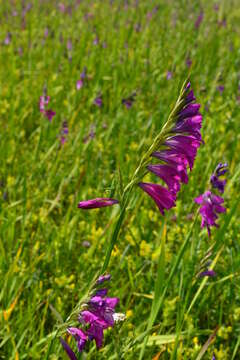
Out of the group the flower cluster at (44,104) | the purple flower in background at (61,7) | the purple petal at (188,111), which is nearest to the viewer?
the purple petal at (188,111)

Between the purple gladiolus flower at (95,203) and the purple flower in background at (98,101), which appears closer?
the purple gladiolus flower at (95,203)

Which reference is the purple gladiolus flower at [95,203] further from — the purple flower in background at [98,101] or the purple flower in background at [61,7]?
the purple flower in background at [61,7]

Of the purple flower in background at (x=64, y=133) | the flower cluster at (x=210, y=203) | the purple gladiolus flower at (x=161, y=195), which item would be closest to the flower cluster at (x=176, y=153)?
the purple gladiolus flower at (x=161, y=195)

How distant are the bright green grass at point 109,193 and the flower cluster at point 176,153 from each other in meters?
0.05

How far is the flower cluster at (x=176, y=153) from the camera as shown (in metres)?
0.96

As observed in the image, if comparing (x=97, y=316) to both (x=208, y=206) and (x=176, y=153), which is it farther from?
(x=208, y=206)

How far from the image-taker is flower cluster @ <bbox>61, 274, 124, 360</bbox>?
3.28ft

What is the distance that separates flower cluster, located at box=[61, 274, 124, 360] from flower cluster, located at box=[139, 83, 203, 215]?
0.23 m

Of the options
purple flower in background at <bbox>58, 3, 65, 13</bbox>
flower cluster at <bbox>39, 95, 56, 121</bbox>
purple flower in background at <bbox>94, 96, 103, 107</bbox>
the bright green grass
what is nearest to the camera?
the bright green grass

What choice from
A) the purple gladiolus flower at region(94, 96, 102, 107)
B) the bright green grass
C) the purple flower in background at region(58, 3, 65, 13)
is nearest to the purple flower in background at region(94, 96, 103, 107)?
the purple gladiolus flower at region(94, 96, 102, 107)

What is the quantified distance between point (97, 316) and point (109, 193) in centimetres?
30

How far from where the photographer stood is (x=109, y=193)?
3.39 feet

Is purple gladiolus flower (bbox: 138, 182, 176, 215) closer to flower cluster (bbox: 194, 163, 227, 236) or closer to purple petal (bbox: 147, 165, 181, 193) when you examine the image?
purple petal (bbox: 147, 165, 181, 193)

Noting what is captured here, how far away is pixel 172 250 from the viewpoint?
2.44m
